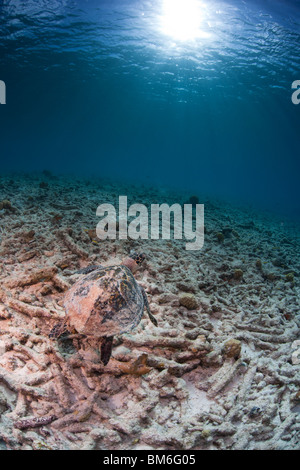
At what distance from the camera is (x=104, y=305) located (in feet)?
9.89

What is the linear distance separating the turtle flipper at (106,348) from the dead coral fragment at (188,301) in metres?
1.78

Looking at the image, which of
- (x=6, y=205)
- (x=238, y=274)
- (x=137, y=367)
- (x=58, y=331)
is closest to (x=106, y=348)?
(x=137, y=367)

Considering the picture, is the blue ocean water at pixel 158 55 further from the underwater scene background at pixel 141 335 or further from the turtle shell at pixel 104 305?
the turtle shell at pixel 104 305

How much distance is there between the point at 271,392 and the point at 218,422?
954mm

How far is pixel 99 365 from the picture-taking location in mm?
3037

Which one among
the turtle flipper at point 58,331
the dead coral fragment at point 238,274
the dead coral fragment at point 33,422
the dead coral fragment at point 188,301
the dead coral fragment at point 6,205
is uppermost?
the dead coral fragment at point 6,205

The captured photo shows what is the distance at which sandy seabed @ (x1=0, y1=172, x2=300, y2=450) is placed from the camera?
2.45 meters

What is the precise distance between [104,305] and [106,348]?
1.85 ft

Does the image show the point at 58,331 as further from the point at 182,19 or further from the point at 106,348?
the point at 182,19

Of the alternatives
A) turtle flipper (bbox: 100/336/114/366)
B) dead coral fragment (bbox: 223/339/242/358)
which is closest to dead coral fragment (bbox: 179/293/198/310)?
dead coral fragment (bbox: 223/339/242/358)

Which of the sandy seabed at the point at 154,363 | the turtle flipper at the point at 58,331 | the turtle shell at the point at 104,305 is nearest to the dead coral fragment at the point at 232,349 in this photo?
the sandy seabed at the point at 154,363

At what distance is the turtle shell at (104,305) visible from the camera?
9.62ft

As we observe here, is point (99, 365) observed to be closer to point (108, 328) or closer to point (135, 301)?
point (108, 328)

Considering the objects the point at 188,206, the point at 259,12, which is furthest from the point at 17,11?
the point at 188,206
